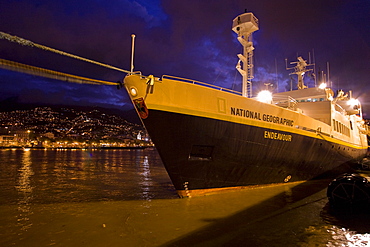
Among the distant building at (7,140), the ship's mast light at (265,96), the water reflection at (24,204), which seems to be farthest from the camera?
the distant building at (7,140)

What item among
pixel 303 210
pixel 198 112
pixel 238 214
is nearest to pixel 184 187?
pixel 238 214

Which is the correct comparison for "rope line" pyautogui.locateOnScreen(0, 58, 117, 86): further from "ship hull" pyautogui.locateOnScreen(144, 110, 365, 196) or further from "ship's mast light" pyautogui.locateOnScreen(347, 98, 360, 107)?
"ship's mast light" pyautogui.locateOnScreen(347, 98, 360, 107)

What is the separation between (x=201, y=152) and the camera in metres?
9.12

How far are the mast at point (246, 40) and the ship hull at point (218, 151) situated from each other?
623 centimetres

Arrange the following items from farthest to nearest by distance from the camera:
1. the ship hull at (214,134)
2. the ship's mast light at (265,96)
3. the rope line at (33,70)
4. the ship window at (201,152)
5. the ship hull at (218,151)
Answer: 1. the ship's mast light at (265,96)
2. the ship window at (201,152)
3. the ship hull at (218,151)
4. the ship hull at (214,134)
5. the rope line at (33,70)

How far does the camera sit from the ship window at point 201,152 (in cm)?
898

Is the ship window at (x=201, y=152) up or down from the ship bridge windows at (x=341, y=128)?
down

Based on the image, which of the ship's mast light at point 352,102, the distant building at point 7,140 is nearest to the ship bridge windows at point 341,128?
the ship's mast light at point 352,102

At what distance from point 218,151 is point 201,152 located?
28.1 inches

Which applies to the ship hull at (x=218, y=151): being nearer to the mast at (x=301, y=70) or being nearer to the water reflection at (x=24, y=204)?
the water reflection at (x=24, y=204)

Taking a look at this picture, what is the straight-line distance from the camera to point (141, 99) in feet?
27.3

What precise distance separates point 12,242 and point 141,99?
5255 mm

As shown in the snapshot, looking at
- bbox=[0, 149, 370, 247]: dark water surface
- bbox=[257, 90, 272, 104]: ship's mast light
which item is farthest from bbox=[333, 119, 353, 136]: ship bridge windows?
bbox=[0, 149, 370, 247]: dark water surface

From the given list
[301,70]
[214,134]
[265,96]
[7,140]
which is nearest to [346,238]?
[214,134]
